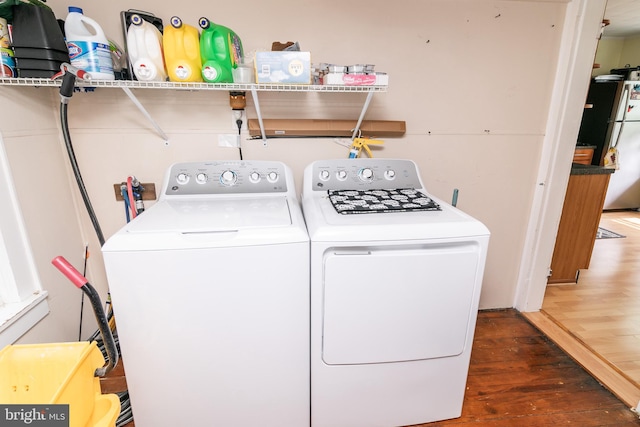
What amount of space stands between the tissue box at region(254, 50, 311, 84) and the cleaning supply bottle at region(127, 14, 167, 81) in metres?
0.44

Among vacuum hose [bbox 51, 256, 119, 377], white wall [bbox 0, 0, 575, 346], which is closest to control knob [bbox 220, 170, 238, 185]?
white wall [bbox 0, 0, 575, 346]

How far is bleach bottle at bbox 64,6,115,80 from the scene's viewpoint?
1.31 m

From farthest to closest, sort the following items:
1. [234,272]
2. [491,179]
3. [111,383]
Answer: [491,179], [111,383], [234,272]

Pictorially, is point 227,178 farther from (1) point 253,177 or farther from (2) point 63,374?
(2) point 63,374

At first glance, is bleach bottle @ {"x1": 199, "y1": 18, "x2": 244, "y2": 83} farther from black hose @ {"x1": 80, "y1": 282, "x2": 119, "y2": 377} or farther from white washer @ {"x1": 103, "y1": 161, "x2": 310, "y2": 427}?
black hose @ {"x1": 80, "y1": 282, "x2": 119, "y2": 377}

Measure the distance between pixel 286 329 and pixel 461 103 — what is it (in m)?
1.60

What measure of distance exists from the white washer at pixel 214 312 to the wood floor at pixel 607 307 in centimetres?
180

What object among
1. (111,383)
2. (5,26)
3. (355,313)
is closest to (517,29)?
(355,313)

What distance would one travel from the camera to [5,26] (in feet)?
4.18

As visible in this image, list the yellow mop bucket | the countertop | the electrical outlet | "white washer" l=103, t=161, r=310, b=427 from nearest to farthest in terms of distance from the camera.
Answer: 1. the yellow mop bucket
2. "white washer" l=103, t=161, r=310, b=427
3. the electrical outlet
4. the countertop

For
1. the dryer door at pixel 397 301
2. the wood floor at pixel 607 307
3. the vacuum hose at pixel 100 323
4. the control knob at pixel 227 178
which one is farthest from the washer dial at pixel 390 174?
the wood floor at pixel 607 307

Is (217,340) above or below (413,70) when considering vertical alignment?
below

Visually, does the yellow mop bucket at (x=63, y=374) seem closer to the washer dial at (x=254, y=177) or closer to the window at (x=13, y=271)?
the window at (x=13, y=271)

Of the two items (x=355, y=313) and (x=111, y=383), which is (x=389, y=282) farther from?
(x=111, y=383)
